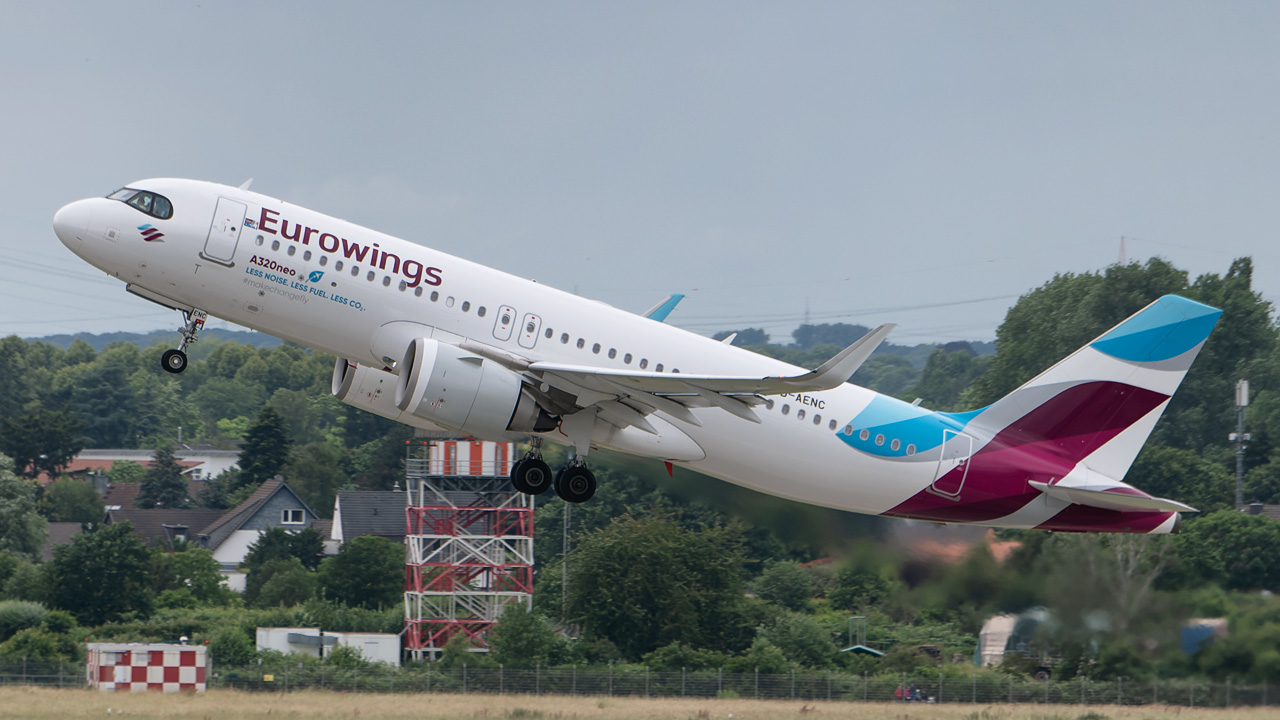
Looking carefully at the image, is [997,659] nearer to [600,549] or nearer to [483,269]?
[483,269]

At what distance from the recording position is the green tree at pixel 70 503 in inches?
4449

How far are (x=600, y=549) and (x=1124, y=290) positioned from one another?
75.1 m

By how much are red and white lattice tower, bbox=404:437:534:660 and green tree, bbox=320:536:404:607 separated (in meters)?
13.5

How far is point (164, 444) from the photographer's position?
589ft

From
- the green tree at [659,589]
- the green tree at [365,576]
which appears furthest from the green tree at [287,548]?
the green tree at [659,589]

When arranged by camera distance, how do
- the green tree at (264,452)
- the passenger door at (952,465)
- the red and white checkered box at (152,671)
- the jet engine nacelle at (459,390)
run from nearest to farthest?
the jet engine nacelle at (459,390), the passenger door at (952,465), the red and white checkered box at (152,671), the green tree at (264,452)

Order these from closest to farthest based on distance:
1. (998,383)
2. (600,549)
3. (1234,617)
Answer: (1234,617), (600,549), (998,383)

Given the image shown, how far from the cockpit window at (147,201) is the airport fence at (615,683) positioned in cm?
2074

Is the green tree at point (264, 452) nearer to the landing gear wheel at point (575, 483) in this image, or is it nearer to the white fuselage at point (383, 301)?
the white fuselage at point (383, 301)

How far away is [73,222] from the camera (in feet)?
87.6

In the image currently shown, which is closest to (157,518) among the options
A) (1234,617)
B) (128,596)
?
(128,596)

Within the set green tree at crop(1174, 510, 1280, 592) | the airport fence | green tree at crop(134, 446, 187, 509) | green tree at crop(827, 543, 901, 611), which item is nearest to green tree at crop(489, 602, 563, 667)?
the airport fence

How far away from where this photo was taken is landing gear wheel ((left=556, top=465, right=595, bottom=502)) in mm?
28188

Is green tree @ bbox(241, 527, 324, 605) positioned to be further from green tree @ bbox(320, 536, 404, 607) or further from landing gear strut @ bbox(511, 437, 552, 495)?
landing gear strut @ bbox(511, 437, 552, 495)
